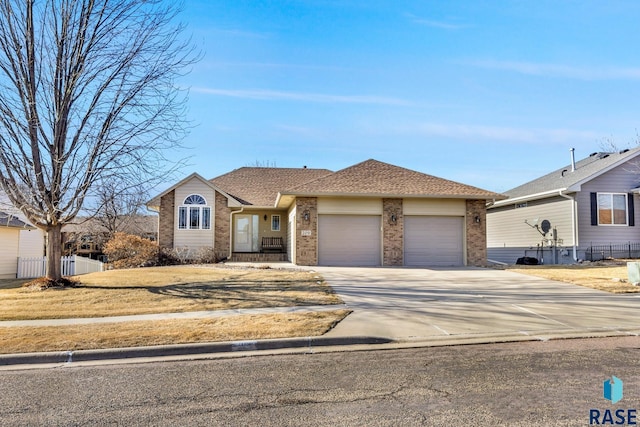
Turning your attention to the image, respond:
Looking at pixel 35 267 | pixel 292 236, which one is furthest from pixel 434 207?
pixel 35 267

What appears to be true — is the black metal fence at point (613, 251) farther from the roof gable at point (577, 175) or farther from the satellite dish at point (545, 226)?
the roof gable at point (577, 175)

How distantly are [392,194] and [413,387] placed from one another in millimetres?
14464

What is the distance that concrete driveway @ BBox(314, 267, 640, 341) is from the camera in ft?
24.6

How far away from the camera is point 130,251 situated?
2055 cm

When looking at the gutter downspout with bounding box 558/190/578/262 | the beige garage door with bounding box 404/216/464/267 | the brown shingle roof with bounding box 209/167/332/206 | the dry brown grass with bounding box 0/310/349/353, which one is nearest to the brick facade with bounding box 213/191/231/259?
the brown shingle roof with bounding box 209/167/332/206

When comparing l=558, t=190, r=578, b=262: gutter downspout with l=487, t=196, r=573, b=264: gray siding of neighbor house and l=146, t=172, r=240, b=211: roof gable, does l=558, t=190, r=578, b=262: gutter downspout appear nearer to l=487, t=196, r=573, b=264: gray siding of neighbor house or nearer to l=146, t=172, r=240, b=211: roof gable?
l=487, t=196, r=573, b=264: gray siding of neighbor house

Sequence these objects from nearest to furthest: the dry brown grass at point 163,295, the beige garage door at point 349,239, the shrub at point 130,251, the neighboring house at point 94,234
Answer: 1. the dry brown grass at point 163,295
2. the beige garage door at point 349,239
3. the shrub at point 130,251
4. the neighboring house at point 94,234

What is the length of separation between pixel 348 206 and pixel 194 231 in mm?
8671

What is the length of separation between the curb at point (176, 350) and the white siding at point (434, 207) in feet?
42.7

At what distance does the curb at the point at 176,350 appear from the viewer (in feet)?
21.0

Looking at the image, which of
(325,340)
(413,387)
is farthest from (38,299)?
(413,387)

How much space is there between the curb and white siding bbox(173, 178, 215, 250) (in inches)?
641

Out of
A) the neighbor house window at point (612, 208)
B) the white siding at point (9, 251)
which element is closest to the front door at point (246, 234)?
the white siding at point (9, 251)

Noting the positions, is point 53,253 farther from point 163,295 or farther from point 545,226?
point 545,226
